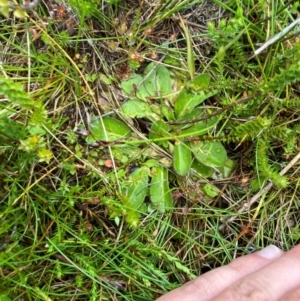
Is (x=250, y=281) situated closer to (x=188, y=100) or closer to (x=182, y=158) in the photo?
(x=182, y=158)

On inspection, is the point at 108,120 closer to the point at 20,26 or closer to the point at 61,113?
the point at 61,113

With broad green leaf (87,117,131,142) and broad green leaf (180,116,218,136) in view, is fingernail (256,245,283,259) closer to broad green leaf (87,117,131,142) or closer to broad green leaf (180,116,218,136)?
broad green leaf (180,116,218,136)

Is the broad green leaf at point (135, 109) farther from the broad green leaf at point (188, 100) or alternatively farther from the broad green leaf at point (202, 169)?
the broad green leaf at point (202, 169)

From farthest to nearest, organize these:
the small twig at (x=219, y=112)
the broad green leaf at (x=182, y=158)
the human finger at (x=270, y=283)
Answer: the broad green leaf at (x=182, y=158) → the small twig at (x=219, y=112) → the human finger at (x=270, y=283)

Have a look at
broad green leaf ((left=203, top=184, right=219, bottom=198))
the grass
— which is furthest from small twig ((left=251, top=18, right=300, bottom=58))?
broad green leaf ((left=203, top=184, right=219, bottom=198))

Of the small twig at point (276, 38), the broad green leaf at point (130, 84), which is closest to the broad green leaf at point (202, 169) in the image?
the broad green leaf at point (130, 84)

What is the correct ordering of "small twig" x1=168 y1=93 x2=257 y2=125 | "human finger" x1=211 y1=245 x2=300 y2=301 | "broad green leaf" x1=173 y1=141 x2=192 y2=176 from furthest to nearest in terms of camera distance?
1. "broad green leaf" x1=173 y1=141 x2=192 y2=176
2. "small twig" x1=168 y1=93 x2=257 y2=125
3. "human finger" x1=211 y1=245 x2=300 y2=301
